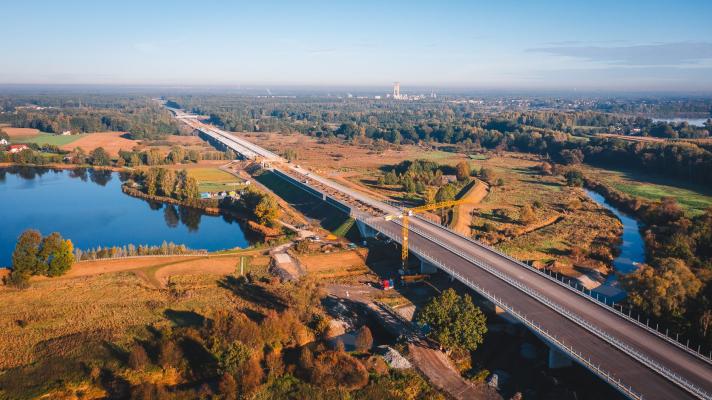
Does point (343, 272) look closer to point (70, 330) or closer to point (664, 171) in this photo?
point (70, 330)

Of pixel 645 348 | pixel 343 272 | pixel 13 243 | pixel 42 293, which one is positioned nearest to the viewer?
pixel 645 348

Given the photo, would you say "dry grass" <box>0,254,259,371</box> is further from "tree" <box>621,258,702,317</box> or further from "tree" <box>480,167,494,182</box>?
"tree" <box>480,167,494,182</box>

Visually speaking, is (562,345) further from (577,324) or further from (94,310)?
(94,310)

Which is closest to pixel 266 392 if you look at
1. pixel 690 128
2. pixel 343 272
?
pixel 343 272

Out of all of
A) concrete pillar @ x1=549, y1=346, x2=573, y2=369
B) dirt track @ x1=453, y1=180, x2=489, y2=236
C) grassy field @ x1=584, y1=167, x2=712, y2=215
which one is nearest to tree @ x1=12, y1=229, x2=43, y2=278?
concrete pillar @ x1=549, y1=346, x2=573, y2=369

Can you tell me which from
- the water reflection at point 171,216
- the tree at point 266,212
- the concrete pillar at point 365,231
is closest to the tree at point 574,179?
the concrete pillar at point 365,231

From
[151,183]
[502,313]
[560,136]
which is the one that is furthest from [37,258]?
[560,136]
